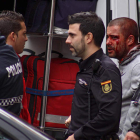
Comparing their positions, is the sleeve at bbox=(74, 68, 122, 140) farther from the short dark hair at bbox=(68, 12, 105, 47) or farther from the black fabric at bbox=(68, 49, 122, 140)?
the short dark hair at bbox=(68, 12, 105, 47)

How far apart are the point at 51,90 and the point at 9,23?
130cm

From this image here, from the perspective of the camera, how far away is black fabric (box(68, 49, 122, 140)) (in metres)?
2.00

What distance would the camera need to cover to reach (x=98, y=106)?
2.03 meters

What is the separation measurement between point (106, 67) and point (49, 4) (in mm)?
2051

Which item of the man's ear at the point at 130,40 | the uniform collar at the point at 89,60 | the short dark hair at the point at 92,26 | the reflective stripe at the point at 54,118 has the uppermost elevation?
the short dark hair at the point at 92,26

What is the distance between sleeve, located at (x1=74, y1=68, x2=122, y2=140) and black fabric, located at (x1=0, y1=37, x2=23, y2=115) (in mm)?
494

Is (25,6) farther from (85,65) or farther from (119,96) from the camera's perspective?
(119,96)

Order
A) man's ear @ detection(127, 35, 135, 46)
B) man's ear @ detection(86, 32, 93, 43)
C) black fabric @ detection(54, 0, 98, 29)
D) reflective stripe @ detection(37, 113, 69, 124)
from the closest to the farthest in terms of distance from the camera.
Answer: man's ear @ detection(86, 32, 93, 43) → man's ear @ detection(127, 35, 135, 46) → reflective stripe @ detection(37, 113, 69, 124) → black fabric @ detection(54, 0, 98, 29)

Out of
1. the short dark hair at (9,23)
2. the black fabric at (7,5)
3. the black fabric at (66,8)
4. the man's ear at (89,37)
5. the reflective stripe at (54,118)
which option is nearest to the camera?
the man's ear at (89,37)

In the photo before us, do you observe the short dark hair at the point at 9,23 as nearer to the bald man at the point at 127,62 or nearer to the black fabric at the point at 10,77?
the black fabric at the point at 10,77

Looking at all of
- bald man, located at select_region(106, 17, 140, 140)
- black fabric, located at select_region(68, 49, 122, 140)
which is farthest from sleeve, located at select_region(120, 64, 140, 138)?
black fabric, located at select_region(68, 49, 122, 140)

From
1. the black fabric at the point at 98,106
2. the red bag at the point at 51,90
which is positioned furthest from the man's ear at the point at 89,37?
the red bag at the point at 51,90

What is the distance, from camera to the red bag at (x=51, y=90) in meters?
3.84

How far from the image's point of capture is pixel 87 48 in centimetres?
227
